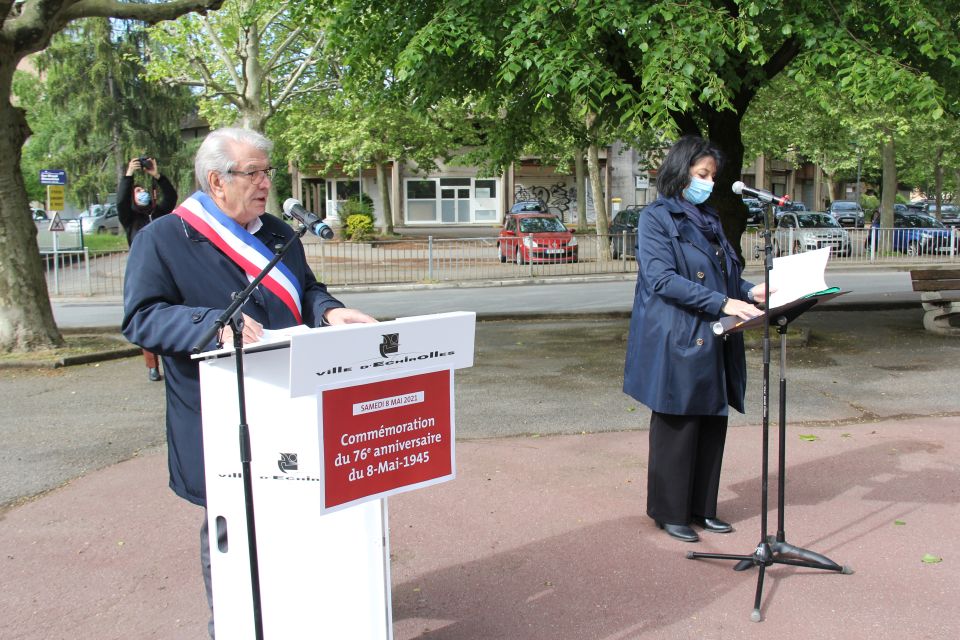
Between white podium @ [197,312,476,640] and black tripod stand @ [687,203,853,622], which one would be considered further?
black tripod stand @ [687,203,853,622]

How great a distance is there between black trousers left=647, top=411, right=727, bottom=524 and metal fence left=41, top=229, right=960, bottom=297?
14851 mm

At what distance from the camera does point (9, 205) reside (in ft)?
31.4

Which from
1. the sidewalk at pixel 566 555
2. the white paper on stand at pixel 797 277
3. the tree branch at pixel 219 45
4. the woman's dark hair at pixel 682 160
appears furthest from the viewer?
the tree branch at pixel 219 45

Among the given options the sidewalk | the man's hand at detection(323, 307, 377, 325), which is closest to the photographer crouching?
the sidewalk

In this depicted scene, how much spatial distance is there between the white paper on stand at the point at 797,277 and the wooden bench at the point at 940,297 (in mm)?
8173

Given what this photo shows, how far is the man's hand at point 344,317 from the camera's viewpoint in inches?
116

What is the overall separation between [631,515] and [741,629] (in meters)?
1.29

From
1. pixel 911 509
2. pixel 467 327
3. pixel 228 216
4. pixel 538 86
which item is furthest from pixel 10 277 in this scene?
pixel 911 509

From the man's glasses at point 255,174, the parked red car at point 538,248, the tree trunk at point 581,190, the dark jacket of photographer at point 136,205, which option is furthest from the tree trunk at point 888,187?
the man's glasses at point 255,174

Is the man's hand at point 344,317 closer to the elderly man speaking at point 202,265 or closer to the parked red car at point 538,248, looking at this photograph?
the elderly man speaking at point 202,265

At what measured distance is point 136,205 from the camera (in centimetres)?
828

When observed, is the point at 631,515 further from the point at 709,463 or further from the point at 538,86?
the point at 538,86

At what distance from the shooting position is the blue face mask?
13.9ft

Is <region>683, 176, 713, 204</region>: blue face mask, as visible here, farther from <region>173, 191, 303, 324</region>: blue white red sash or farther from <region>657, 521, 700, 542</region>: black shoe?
<region>173, 191, 303, 324</region>: blue white red sash
